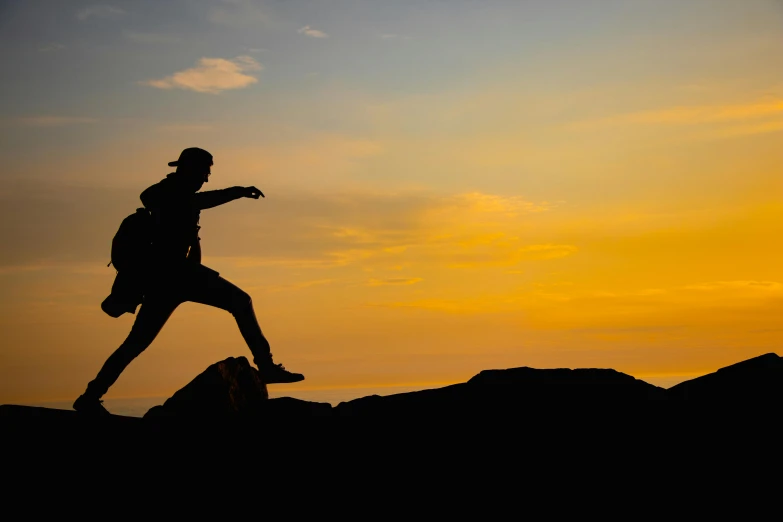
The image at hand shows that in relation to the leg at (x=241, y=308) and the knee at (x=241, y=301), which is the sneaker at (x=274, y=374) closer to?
the leg at (x=241, y=308)

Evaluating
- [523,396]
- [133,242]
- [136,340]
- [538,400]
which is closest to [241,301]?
[136,340]

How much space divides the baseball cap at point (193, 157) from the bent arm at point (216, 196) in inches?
16.1

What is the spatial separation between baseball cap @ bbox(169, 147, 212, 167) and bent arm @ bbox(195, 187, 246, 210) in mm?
408

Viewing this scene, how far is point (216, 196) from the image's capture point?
33.5 ft

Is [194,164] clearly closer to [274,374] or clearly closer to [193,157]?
[193,157]

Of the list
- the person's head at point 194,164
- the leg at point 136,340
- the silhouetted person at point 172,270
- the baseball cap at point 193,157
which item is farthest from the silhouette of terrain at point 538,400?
the baseball cap at point 193,157

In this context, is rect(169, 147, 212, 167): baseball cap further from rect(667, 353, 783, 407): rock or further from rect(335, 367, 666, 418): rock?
rect(667, 353, 783, 407): rock

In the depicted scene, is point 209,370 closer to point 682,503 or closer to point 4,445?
point 4,445

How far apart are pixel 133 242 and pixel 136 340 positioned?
1.19 meters

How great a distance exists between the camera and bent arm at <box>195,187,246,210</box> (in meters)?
10.1

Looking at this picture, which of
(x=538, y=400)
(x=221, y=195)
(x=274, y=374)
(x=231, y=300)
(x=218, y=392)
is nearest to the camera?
(x=538, y=400)

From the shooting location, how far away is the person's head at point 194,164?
10367mm

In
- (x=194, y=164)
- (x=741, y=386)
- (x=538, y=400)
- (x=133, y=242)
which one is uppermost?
(x=194, y=164)

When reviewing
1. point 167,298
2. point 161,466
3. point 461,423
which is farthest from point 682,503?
point 167,298
